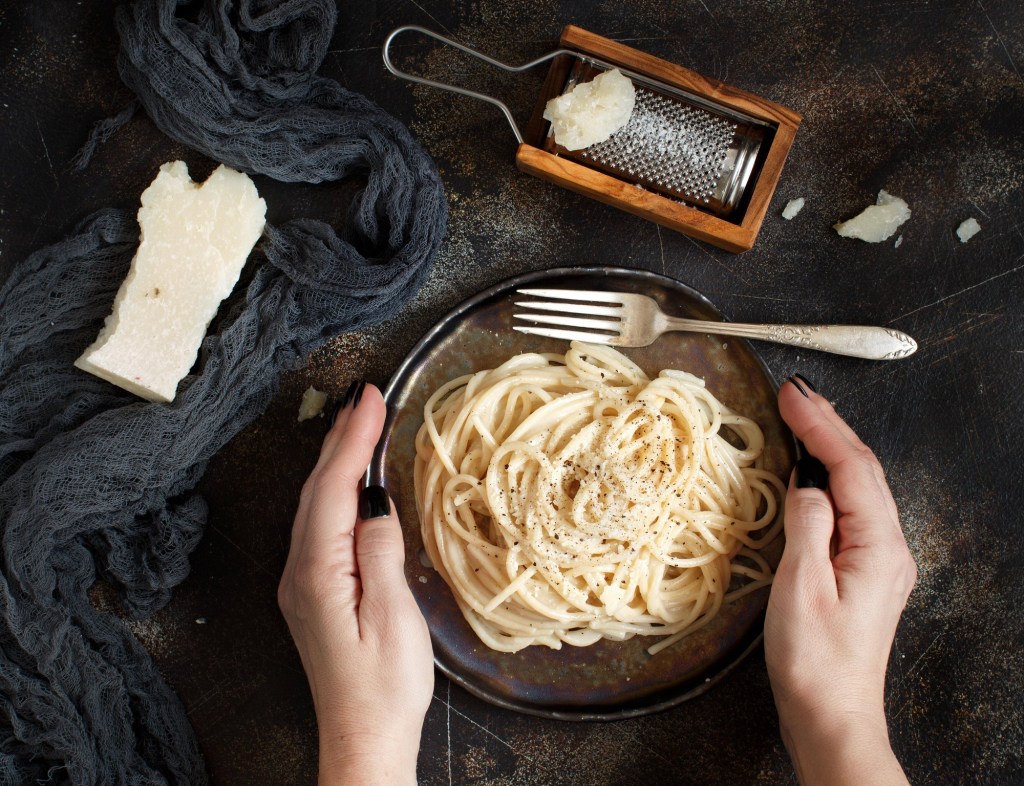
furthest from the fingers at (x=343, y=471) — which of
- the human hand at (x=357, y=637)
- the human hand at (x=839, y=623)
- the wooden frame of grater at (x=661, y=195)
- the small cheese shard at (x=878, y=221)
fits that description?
the small cheese shard at (x=878, y=221)

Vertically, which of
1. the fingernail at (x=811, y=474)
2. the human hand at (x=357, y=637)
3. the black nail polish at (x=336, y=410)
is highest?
the fingernail at (x=811, y=474)

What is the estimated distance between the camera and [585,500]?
2.15 m

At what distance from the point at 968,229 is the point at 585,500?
4.76ft

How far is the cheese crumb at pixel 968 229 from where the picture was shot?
2.42m

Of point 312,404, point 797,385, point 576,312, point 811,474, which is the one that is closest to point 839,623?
point 811,474

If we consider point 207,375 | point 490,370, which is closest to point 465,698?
point 490,370

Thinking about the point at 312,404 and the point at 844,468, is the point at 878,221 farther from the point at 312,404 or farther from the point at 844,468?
the point at 312,404

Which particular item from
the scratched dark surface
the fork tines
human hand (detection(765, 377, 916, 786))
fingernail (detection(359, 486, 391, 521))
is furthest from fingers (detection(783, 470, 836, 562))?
fingernail (detection(359, 486, 391, 521))

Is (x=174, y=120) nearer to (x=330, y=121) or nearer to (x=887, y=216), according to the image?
(x=330, y=121)

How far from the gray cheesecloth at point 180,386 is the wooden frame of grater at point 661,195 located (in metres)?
0.41

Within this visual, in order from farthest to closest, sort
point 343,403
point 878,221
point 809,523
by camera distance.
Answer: point 878,221 < point 343,403 < point 809,523

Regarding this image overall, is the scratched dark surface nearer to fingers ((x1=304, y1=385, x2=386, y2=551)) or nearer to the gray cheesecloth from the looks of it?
the gray cheesecloth

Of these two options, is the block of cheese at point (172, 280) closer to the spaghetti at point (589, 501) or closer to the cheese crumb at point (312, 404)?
the cheese crumb at point (312, 404)

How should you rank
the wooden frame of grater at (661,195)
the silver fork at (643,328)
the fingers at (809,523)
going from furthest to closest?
the silver fork at (643,328) < the wooden frame of grater at (661,195) < the fingers at (809,523)
